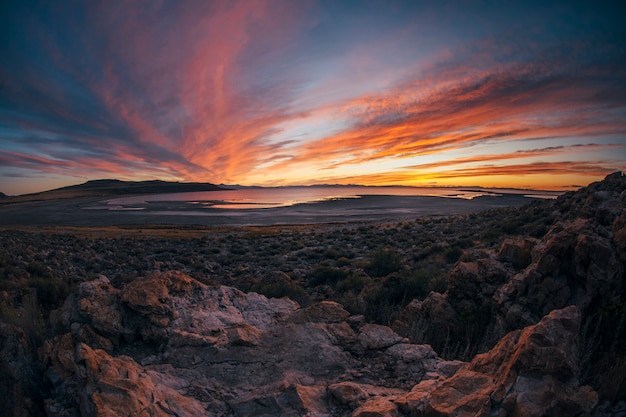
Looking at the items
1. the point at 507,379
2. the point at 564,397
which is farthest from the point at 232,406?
the point at 564,397

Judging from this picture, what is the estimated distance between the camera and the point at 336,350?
4.93 metres

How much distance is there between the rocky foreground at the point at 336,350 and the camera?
125 inches

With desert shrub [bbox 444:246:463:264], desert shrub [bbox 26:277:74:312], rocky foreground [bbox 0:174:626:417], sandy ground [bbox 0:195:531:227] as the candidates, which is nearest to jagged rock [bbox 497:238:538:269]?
rocky foreground [bbox 0:174:626:417]

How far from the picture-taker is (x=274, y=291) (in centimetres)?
1173

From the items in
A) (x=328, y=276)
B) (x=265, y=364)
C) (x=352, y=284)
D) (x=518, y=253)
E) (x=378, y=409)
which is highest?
(x=518, y=253)

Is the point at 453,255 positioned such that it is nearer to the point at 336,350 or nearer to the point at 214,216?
the point at 336,350

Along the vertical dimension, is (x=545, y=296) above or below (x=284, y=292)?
above

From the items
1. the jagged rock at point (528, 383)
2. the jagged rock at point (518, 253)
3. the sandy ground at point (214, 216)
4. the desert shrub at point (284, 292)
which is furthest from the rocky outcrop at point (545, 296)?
the sandy ground at point (214, 216)

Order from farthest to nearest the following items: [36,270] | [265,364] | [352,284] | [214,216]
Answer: [214,216], [36,270], [352,284], [265,364]

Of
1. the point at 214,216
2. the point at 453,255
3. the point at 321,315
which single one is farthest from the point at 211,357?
the point at 214,216

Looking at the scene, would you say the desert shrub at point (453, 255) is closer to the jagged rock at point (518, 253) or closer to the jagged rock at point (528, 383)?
the jagged rock at point (518, 253)

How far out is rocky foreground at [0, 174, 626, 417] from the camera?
3.17 m

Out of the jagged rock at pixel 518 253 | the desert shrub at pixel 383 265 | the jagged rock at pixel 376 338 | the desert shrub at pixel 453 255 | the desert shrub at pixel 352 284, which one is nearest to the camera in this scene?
the jagged rock at pixel 376 338

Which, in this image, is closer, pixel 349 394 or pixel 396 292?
pixel 349 394
